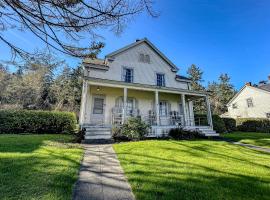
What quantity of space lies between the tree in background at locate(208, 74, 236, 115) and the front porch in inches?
1360

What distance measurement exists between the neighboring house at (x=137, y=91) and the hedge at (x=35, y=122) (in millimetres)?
2293

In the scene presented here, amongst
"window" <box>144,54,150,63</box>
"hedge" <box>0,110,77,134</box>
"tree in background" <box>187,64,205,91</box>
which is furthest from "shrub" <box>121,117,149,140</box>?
"tree in background" <box>187,64,205,91</box>

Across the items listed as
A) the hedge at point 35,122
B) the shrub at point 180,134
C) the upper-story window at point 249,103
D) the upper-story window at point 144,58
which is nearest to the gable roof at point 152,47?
the upper-story window at point 144,58

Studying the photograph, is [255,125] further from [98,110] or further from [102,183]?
[102,183]

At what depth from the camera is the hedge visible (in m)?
10.9

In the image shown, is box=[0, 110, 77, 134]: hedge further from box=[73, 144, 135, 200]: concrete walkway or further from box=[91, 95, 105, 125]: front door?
box=[73, 144, 135, 200]: concrete walkway

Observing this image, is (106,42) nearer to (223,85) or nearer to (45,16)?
(45,16)

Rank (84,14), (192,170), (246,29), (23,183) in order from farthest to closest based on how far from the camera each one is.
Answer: (246,29), (192,170), (84,14), (23,183)

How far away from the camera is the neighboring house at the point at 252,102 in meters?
24.7

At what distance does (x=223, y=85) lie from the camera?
48.6 m

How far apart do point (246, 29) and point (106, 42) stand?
1877cm

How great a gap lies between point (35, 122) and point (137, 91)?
27.0ft

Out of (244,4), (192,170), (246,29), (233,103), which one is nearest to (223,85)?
(233,103)

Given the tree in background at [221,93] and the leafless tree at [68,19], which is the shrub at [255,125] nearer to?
the tree in background at [221,93]
